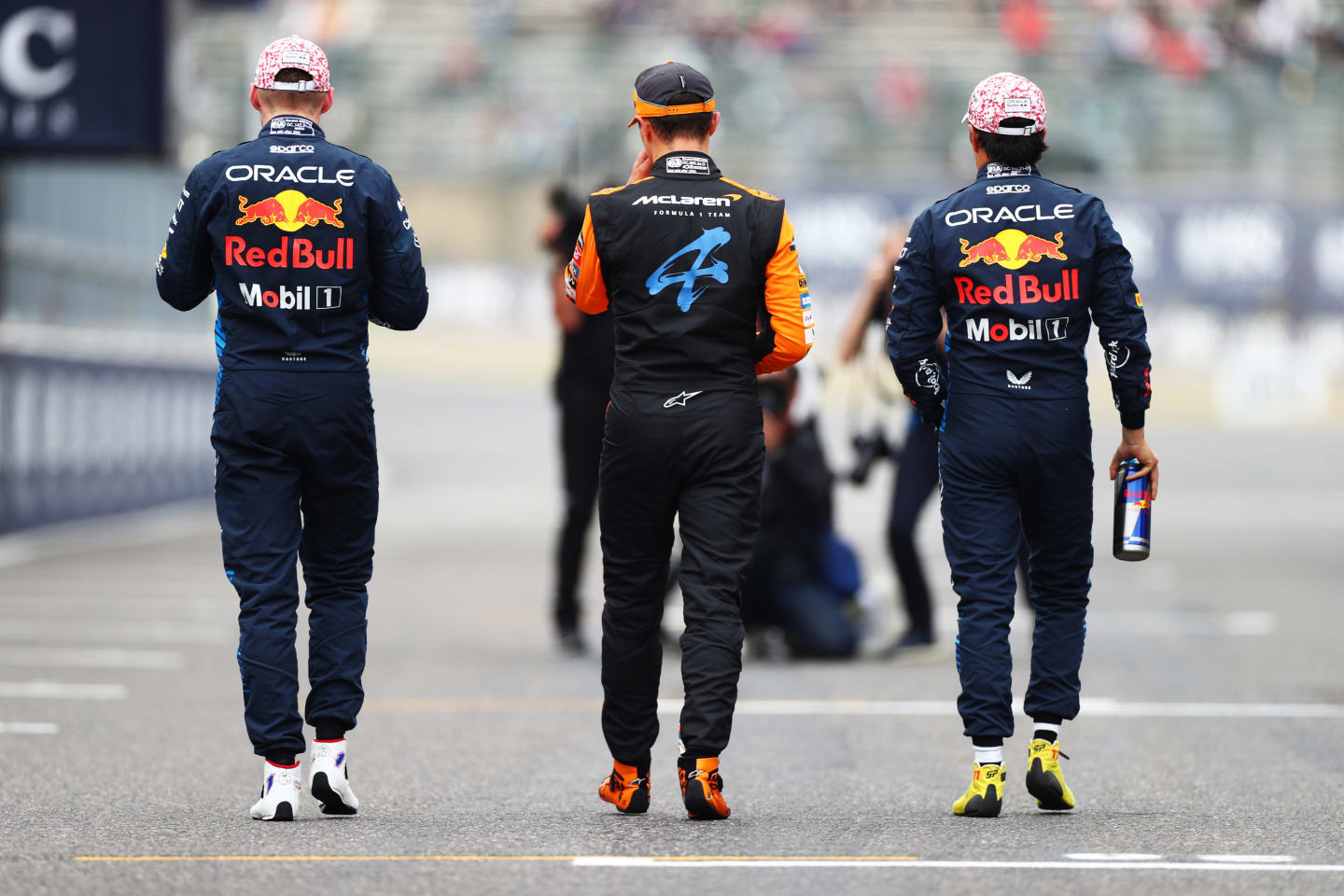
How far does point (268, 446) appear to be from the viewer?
512 centimetres

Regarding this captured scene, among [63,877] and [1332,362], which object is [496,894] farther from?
[1332,362]

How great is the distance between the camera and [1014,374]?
17.4ft

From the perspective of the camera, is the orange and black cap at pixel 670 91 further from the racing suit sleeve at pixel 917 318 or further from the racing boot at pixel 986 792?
the racing boot at pixel 986 792

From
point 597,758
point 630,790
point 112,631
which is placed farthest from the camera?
point 112,631

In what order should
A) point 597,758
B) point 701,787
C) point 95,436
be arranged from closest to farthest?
point 701,787 < point 597,758 < point 95,436

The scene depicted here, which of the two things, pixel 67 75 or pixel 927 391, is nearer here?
pixel 927 391

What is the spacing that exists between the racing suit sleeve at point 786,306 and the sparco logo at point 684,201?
154 mm

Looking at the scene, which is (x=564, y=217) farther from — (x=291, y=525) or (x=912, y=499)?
(x=291, y=525)

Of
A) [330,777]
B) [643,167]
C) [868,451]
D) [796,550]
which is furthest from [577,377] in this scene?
[330,777]

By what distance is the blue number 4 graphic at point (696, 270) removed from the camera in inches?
202

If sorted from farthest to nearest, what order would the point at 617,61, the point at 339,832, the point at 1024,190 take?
Result: the point at 617,61 < the point at 1024,190 < the point at 339,832

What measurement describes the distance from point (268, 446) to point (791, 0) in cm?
2749

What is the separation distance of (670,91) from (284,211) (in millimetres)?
1008

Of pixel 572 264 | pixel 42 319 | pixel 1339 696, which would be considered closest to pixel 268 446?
pixel 572 264
